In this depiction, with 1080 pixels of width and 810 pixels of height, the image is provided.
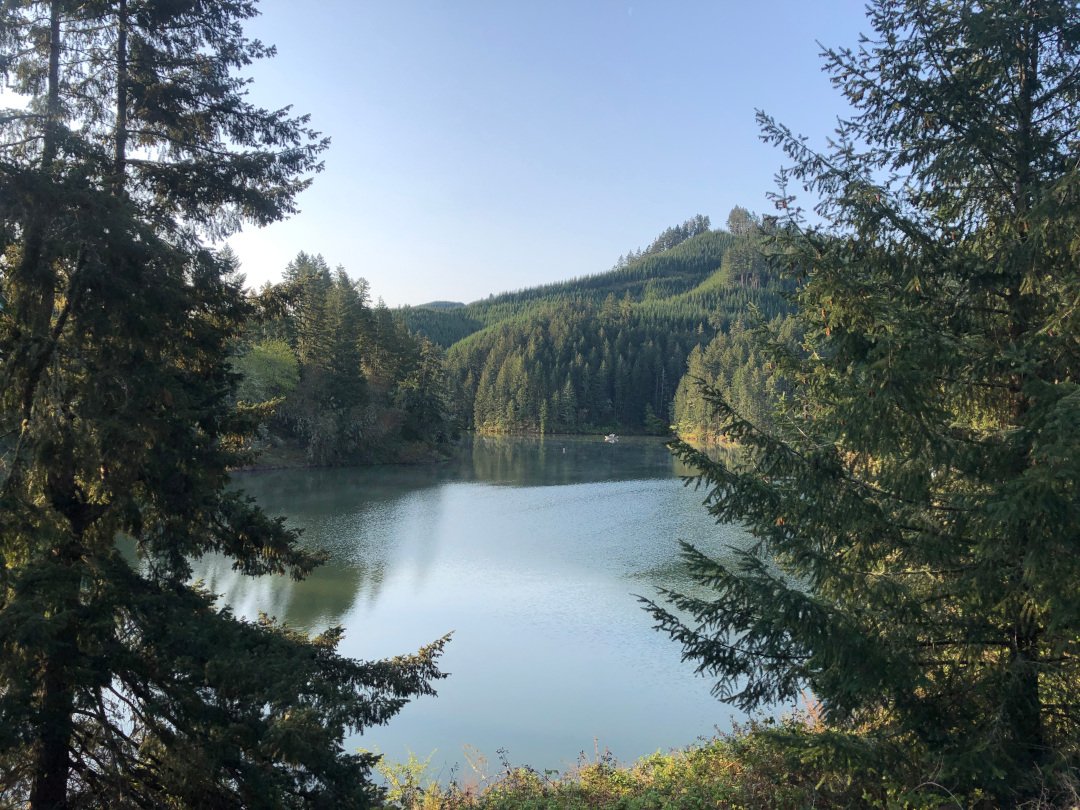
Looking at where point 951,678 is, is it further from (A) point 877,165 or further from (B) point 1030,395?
(A) point 877,165

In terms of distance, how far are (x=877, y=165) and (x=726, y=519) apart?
2845 mm

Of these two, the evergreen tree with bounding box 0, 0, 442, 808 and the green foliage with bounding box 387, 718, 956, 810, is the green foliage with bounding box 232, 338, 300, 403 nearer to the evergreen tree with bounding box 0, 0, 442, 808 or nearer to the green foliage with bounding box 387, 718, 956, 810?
the green foliage with bounding box 387, 718, 956, 810

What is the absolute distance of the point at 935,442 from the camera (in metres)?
4.07

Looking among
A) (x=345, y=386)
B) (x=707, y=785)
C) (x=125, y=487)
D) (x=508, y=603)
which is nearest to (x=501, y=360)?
(x=345, y=386)

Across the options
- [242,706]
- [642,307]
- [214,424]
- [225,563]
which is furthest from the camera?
[642,307]

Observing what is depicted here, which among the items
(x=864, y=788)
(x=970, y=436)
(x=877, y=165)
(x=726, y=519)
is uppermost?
(x=877, y=165)

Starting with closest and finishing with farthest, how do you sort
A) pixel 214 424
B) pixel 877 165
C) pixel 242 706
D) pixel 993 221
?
pixel 242 706 → pixel 993 221 → pixel 877 165 → pixel 214 424

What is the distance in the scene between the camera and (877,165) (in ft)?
16.5

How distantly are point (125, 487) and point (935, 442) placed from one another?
536cm

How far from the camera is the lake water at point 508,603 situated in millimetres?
11407

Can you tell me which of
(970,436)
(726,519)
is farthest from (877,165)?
(726,519)

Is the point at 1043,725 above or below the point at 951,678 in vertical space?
below

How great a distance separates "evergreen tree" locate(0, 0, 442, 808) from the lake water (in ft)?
20.0

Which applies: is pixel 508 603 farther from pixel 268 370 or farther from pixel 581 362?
pixel 581 362
